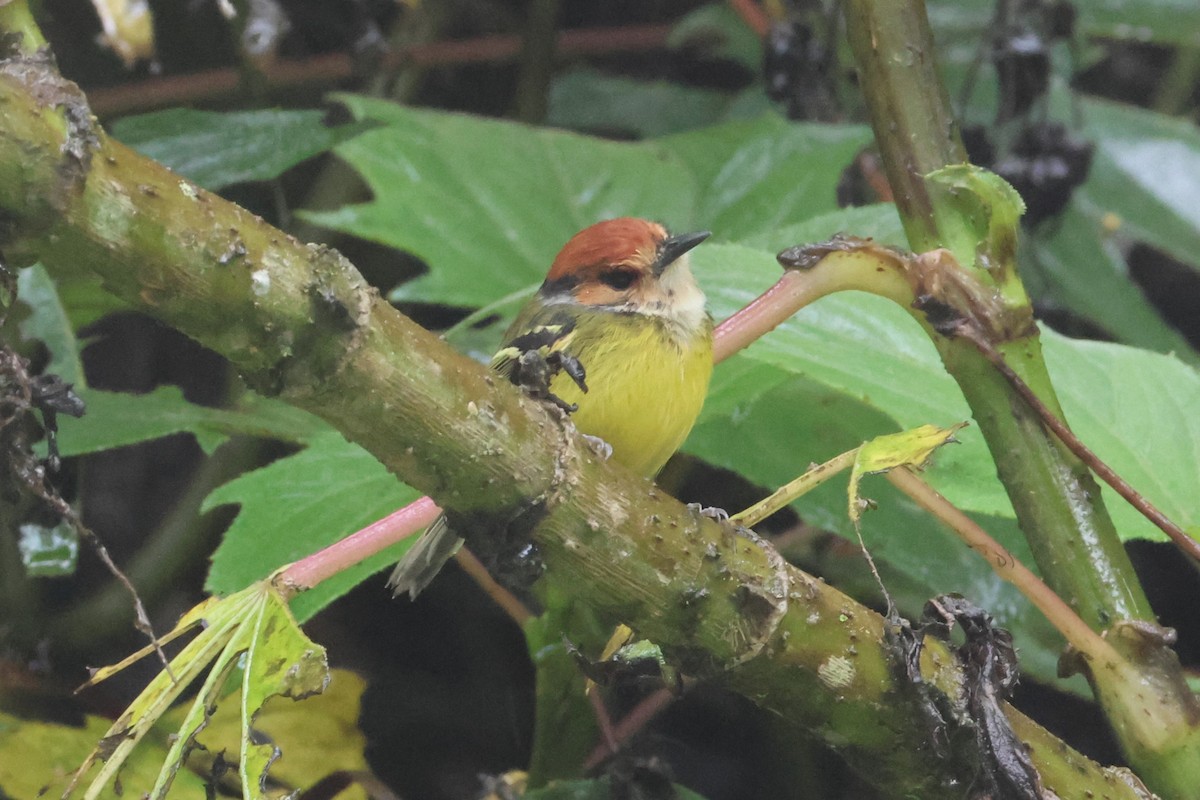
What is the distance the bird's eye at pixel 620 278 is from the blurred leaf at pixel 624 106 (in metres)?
1.20

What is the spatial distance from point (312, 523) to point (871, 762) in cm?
46

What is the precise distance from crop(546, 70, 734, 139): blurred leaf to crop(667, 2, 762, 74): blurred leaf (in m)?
0.11

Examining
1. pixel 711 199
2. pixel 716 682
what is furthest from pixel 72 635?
pixel 711 199

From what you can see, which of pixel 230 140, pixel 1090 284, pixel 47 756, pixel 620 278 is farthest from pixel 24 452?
pixel 1090 284

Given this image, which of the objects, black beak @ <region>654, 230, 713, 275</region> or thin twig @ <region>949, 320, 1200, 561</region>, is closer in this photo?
thin twig @ <region>949, 320, 1200, 561</region>

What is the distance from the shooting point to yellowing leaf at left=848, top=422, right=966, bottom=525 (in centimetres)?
58

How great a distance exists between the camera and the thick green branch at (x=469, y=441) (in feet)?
1.26

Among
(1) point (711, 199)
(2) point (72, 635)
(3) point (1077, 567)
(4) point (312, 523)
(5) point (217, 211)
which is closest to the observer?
(5) point (217, 211)

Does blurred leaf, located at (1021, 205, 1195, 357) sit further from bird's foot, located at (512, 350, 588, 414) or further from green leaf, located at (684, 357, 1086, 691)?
bird's foot, located at (512, 350, 588, 414)

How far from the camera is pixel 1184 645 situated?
154 centimetres

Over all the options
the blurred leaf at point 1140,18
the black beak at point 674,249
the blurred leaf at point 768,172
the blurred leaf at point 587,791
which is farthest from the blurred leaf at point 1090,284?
the blurred leaf at point 587,791

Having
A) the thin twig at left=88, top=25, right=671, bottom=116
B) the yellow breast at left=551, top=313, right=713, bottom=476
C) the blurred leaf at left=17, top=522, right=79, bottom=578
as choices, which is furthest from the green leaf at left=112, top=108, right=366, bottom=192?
the yellow breast at left=551, top=313, right=713, bottom=476

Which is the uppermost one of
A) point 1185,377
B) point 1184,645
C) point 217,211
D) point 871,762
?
point 217,211

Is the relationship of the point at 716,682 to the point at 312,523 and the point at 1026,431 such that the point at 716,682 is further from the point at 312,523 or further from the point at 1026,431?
the point at 312,523
